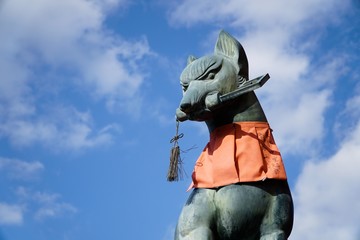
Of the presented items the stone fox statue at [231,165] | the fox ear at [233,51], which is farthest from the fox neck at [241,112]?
the fox ear at [233,51]

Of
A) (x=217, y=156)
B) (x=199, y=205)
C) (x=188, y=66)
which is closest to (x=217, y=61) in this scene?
(x=188, y=66)

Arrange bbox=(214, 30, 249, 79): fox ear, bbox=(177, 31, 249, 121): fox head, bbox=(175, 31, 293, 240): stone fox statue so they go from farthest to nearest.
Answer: bbox=(214, 30, 249, 79): fox ear < bbox=(177, 31, 249, 121): fox head < bbox=(175, 31, 293, 240): stone fox statue

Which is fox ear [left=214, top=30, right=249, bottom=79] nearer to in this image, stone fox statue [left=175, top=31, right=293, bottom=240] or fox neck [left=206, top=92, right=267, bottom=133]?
stone fox statue [left=175, top=31, right=293, bottom=240]

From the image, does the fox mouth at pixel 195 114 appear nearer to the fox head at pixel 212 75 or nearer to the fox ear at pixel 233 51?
the fox head at pixel 212 75

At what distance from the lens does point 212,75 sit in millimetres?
4520

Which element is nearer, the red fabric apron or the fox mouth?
the red fabric apron

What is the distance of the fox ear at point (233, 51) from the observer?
4648 millimetres

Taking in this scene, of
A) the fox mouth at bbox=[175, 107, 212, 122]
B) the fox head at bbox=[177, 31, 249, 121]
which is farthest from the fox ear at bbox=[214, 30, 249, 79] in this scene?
the fox mouth at bbox=[175, 107, 212, 122]

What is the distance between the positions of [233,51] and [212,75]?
0.33m

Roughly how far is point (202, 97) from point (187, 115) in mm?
185

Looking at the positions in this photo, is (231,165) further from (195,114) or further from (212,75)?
(212,75)

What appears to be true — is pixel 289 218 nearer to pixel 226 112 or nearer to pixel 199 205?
pixel 199 205

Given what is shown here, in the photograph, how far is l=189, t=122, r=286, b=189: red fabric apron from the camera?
4.23 m

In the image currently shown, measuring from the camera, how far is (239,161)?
169 inches
